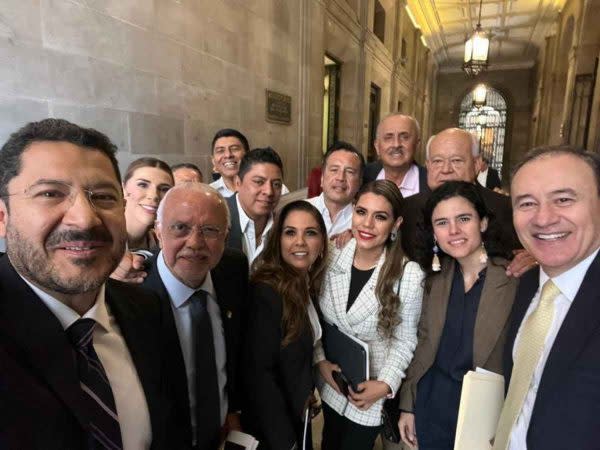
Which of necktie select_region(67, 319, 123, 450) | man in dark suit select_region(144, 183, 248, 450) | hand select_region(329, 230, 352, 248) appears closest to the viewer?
necktie select_region(67, 319, 123, 450)

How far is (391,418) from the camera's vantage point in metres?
1.96

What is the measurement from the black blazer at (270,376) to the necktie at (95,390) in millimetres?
800

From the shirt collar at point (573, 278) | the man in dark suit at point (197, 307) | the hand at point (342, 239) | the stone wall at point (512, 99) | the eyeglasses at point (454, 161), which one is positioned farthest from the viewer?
the stone wall at point (512, 99)

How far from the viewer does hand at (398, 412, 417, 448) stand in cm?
188

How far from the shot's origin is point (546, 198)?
123cm

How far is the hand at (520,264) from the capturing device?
1.57 meters

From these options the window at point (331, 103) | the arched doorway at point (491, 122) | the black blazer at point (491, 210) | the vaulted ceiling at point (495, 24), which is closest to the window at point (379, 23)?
the vaulted ceiling at point (495, 24)

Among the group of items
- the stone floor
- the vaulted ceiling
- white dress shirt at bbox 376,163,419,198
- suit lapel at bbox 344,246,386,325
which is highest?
the vaulted ceiling

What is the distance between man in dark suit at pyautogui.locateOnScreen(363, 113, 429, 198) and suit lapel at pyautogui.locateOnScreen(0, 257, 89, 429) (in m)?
2.62

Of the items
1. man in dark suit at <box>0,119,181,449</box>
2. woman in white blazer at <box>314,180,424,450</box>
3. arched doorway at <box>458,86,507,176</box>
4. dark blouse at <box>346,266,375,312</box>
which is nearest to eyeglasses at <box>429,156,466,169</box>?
woman in white blazer at <box>314,180,424,450</box>

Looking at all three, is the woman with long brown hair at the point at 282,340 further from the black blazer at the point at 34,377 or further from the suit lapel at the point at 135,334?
the black blazer at the point at 34,377

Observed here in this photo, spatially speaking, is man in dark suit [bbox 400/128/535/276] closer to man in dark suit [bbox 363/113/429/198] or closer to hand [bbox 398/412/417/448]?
man in dark suit [bbox 363/113/429/198]

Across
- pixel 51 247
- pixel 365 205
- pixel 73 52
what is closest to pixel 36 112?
pixel 73 52

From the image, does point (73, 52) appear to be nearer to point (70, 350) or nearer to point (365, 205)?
point (365, 205)
